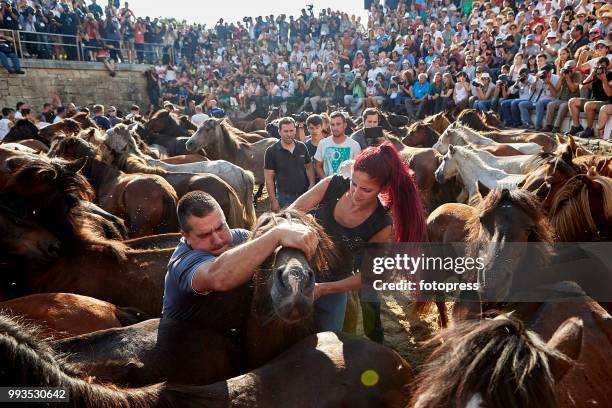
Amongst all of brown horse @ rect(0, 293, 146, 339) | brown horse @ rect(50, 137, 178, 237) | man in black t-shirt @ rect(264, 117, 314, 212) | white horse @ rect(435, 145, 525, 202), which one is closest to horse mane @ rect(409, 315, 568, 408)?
brown horse @ rect(0, 293, 146, 339)

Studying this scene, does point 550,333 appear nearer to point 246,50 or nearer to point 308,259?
point 308,259

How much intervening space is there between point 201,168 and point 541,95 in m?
8.53

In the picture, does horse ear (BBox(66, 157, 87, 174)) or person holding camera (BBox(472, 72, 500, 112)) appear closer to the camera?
horse ear (BBox(66, 157, 87, 174))

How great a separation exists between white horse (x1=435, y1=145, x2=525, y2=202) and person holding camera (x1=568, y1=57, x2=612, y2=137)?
15.6ft

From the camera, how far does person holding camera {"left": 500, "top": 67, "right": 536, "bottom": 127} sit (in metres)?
12.0

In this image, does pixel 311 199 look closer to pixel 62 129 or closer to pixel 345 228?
pixel 345 228

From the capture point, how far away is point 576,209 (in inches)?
141

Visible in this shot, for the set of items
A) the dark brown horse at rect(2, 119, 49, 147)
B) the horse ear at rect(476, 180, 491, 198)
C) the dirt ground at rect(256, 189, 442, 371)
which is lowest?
the dirt ground at rect(256, 189, 442, 371)

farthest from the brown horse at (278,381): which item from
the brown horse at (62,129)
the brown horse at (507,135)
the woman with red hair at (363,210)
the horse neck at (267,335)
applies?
the brown horse at (62,129)

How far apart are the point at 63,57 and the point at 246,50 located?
9091 mm

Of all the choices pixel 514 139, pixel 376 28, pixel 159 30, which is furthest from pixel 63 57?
pixel 514 139

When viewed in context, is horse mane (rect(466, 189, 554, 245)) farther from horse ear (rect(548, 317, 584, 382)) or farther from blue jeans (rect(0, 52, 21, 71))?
blue jeans (rect(0, 52, 21, 71))

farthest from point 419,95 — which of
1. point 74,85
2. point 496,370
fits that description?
point 496,370

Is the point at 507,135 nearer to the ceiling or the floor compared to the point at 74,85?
nearer to the floor
